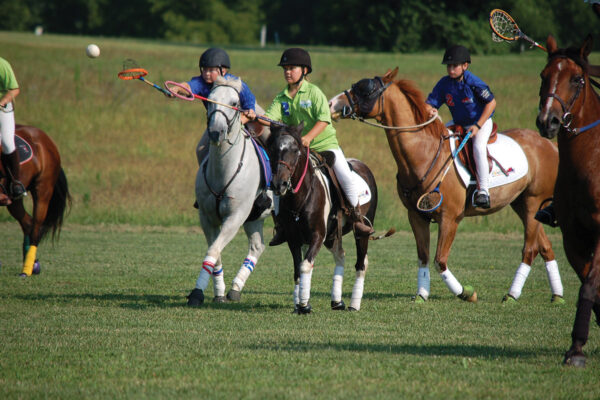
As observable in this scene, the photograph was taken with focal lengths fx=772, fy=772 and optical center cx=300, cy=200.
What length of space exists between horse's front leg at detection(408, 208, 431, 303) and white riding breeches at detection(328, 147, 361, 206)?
4.28 ft

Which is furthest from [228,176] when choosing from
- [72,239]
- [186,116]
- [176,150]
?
[186,116]

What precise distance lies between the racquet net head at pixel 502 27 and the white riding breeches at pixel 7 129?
23.6 ft

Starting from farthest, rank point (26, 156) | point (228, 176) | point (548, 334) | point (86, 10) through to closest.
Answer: point (86, 10)
point (26, 156)
point (228, 176)
point (548, 334)

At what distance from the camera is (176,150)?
2648cm

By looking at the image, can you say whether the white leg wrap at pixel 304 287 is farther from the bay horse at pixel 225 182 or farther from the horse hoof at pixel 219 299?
the horse hoof at pixel 219 299

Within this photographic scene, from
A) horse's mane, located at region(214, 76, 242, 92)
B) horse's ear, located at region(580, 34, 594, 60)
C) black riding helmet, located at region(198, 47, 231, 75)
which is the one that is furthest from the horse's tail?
horse's ear, located at region(580, 34, 594, 60)

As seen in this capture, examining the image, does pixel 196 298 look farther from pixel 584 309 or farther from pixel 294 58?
pixel 584 309

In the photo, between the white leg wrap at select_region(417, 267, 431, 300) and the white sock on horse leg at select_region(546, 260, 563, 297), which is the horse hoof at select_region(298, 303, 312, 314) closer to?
the white leg wrap at select_region(417, 267, 431, 300)

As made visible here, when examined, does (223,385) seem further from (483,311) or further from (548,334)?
(483,311)

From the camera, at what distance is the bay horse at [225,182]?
8602 millimetres

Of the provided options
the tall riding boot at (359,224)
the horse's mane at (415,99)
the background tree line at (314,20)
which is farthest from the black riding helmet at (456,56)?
the background tree line at (314,20)

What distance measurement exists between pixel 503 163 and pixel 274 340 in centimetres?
493

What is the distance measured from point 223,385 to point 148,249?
10570mm

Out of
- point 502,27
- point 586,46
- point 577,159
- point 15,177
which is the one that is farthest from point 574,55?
point 15,177
